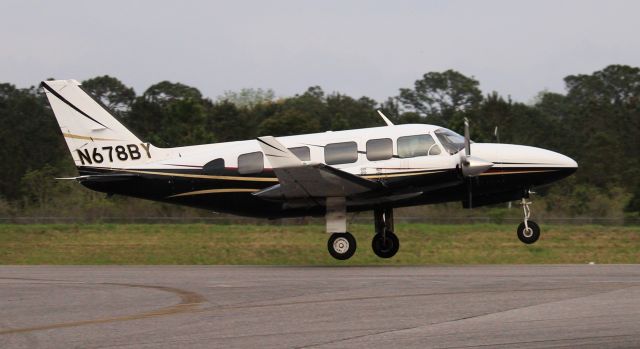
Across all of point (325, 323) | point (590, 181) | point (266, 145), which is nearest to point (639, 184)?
point (590, 181)

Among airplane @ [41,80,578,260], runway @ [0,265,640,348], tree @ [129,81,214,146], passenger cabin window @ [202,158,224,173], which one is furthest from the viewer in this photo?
tree @ [129,81,214,146]

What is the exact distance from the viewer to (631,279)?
15898 mm

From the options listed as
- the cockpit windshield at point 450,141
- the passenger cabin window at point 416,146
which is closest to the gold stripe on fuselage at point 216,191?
the passenger cabin window at point 416,146

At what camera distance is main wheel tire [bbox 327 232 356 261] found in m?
21.9

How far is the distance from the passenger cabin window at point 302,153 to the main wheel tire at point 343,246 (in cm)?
199

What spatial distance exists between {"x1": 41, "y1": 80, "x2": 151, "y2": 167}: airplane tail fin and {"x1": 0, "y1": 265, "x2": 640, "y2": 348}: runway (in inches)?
195

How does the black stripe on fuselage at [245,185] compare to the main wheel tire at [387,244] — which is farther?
the main wheel tire at [387,244]

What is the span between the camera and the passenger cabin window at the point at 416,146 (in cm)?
2116

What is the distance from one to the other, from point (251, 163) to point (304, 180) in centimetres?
214

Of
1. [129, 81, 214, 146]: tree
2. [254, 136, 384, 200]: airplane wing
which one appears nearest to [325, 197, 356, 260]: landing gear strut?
[254, 136, 384, 200]: airplane wing

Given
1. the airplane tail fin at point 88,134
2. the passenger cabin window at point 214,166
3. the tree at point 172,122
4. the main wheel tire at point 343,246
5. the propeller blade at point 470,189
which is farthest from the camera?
the tree at point 172,122

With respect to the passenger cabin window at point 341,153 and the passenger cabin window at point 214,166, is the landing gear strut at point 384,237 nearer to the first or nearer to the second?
the passenger cabin window at point 341,153

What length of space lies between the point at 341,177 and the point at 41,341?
35.2ft

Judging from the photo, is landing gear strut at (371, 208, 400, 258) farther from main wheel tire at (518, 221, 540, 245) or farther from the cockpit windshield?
main wheel tire at (518, 221, 540, 245)
